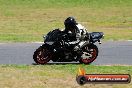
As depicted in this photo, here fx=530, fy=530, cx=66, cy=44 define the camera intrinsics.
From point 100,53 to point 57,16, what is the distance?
970 inches

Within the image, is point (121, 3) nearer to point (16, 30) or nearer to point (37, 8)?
point (37, 8)

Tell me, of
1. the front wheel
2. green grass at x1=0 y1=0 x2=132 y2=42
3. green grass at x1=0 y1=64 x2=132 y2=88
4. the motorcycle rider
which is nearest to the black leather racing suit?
the motorcycle rider

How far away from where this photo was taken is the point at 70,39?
56.0 feet

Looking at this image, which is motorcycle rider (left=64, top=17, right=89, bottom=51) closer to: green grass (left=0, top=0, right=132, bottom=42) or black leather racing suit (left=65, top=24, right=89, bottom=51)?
black leather racing suit (left=65, top=24, right=89, bottom=51)

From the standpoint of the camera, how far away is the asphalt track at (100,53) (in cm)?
1814

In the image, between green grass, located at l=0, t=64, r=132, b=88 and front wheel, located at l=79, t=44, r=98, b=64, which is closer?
green grass, located at l=0, t=64, r=132, b=88

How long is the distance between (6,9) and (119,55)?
106 ft

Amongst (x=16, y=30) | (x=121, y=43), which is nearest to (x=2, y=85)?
(x=121, y=43)

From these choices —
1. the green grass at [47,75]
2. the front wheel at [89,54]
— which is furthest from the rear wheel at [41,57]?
the front wheel at [89,54]

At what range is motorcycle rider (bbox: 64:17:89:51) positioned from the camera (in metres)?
16.8

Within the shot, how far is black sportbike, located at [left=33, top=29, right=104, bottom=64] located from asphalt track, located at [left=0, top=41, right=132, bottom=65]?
2.16ft

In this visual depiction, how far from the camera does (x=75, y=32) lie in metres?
16.9

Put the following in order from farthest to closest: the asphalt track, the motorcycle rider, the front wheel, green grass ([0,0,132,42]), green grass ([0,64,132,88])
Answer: green grass ([0,0,132,42]) → the asphalt track → the front wheel → the motorcycle rider → green grass ([0,64,132,88])

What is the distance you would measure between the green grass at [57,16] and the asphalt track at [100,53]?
2529 mm
